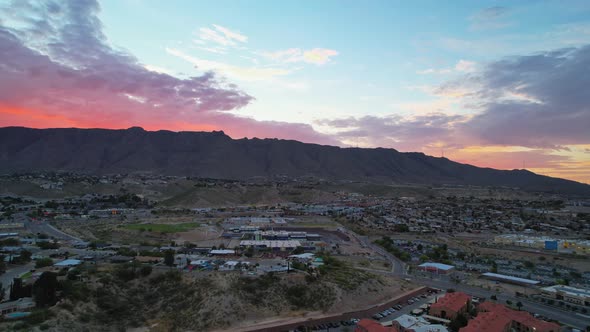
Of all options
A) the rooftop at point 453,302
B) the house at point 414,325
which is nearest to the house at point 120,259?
the house at point 414,325

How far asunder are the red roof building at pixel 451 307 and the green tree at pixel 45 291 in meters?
25.9

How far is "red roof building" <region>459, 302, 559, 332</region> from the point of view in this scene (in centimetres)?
2436

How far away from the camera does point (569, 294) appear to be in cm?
3253

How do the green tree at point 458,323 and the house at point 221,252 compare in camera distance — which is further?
the house at point 221,252

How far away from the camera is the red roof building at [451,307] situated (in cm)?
2808

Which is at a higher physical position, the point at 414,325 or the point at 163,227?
the point at 414,325

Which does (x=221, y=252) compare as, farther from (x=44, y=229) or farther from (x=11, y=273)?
(x=44, y=229)

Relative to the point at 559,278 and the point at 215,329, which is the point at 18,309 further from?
the point at 559,278

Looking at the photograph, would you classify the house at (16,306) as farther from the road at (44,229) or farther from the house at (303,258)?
the road at (44,229)

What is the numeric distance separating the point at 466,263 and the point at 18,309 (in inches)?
1739

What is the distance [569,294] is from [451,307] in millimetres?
12105

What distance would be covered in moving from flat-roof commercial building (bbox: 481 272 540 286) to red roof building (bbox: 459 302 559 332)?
42.3ft

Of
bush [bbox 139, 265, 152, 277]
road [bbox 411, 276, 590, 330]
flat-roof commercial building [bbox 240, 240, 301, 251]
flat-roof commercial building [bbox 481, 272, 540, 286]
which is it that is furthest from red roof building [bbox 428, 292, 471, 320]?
flat-roof commercial building [bbox 240, 240, 301, 251]

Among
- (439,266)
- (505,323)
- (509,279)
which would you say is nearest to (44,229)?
(439,266)
